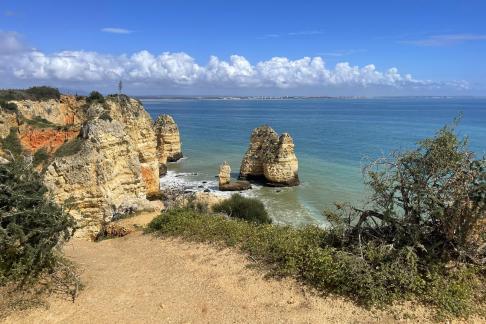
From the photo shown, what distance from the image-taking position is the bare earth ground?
9102mm

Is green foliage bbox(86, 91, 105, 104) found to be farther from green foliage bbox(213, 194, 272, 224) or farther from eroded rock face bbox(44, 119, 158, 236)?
green foliage bbox(213, 194, 272, 224)

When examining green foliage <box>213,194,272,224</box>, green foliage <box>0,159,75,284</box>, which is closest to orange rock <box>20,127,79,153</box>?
green foliage <box>213,194,272,224</box>

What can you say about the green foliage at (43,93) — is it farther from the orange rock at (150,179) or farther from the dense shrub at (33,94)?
the orange rock at (150,179)

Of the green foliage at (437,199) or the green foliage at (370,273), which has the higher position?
the green foliage at (437,199)

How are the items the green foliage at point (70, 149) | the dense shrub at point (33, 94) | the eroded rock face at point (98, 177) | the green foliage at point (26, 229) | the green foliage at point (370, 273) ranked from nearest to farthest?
the green foliage at point (370, 273)
the green foliage at point (26, 229)
the eroded rock face at point (98, 177)
the green foliage at point (70, 149)
the dense shrub at point (33, 94)

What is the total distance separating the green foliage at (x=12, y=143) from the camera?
75.0ft

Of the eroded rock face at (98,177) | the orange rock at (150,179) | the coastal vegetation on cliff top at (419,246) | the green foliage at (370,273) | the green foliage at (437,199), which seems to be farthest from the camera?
the orange rock at (150,179)

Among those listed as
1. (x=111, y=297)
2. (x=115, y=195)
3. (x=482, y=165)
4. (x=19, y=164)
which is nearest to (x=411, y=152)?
(x=482, y=165)

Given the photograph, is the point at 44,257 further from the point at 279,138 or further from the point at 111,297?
the point at 279,138

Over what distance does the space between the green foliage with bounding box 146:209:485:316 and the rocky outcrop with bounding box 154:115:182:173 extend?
41.1 m

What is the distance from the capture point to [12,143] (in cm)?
2392

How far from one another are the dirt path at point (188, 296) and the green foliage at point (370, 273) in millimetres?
416

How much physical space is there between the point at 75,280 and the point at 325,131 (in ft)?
248

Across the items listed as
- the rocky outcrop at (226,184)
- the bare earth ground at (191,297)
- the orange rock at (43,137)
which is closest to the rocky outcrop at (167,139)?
the rocky outcrop at (226,184)
